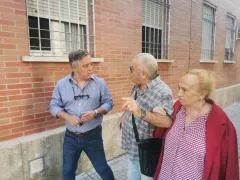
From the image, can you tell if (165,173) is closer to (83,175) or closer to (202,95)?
(202,95)

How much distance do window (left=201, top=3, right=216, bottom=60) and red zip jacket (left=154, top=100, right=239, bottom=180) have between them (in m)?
7.03

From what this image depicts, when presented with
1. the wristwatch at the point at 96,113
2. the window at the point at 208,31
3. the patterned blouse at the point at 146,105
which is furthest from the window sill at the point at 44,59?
the window at the point at 208,31

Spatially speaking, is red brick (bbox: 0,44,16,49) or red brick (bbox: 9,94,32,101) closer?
red brick (bbox: 0,44,16,49)

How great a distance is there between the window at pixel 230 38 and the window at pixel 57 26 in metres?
7.86

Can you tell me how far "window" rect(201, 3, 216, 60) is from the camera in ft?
28.0

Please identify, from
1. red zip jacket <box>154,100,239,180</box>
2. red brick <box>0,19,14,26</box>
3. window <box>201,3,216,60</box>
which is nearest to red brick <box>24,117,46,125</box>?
red brick <box>0,19,14,26</box>

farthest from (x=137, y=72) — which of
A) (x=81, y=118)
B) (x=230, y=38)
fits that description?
(x=230, y=38)

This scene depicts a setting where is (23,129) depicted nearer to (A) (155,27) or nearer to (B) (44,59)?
(B) (44,59)

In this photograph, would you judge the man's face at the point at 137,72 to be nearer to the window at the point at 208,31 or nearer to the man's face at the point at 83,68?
the man's face at the point at 83,68

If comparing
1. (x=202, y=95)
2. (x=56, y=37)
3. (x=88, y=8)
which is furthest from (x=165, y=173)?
(x=88, y=8)

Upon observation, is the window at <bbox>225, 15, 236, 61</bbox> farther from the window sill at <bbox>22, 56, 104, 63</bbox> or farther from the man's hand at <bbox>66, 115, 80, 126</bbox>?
the man's hand at <bbox>66, 115, 80, 126</bbox>

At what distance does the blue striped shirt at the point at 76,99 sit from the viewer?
2.89 metres

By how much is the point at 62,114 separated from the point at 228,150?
1.63m

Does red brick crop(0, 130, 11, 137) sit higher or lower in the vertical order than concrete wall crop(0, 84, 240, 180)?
higher
